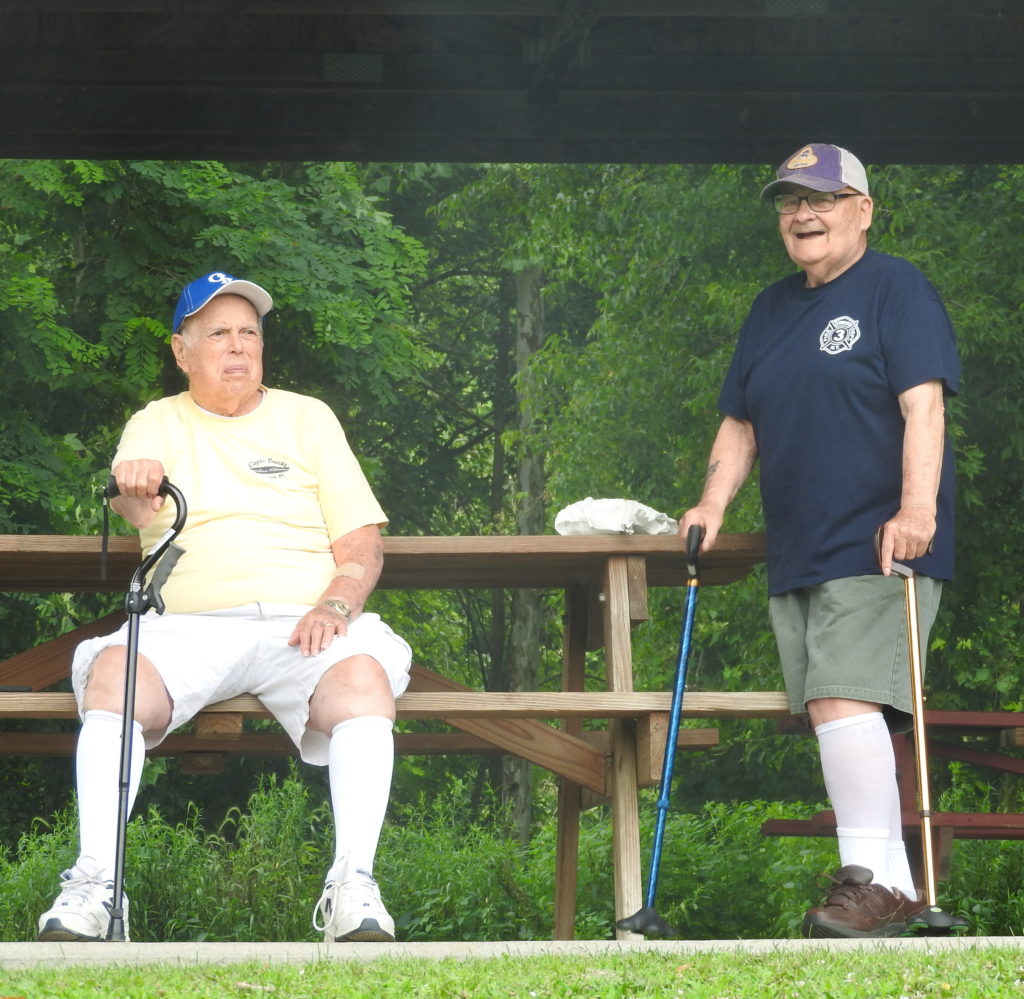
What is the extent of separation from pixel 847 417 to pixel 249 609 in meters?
1.50

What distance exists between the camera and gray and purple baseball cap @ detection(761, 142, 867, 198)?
4.02m

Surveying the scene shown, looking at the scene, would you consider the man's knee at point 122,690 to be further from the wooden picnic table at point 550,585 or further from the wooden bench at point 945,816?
the wooden bench at point 945,816

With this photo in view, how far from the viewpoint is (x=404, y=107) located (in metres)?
5.07

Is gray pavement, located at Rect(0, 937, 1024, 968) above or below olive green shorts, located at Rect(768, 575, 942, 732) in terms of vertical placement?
below

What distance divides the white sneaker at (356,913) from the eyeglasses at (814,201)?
1926mm

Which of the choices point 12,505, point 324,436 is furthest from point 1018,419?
point 12,505

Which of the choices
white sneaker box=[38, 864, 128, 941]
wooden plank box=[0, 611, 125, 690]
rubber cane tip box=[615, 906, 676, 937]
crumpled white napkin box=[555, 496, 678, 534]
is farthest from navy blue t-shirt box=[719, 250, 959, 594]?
wooden plank box=[0, 611, 125, 690]

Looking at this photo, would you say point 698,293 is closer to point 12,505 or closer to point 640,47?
point 12,505

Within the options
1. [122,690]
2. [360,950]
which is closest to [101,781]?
[122,690]

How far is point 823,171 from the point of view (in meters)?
4.04

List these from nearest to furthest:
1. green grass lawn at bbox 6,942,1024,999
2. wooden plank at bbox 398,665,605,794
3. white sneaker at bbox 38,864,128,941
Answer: green grass lawn at bbox 6,942,1024,999 < white sneaker at bbox 38,864,128,941 < wooden plank at bbox 398,665,605,794

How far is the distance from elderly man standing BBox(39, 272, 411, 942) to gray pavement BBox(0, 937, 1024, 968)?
0.92 feet

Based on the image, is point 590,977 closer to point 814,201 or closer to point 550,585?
point 814,201

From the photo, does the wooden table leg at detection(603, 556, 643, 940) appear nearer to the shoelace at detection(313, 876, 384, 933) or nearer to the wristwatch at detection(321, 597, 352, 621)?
the wristwatch at detection(321, 597, 352, 621)
